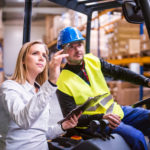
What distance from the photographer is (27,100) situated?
1438mm

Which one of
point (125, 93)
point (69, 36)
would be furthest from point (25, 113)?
point (125, 93)

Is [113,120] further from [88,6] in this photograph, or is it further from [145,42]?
[145,42]

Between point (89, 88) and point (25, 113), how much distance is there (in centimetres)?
102

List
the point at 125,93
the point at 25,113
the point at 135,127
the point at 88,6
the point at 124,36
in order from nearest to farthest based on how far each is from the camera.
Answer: the point at 25,113 < the point at 135,127 < the point at 88,6 < the point at 125,93 < the point at 124,36

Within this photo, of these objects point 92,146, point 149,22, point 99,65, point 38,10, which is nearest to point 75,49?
point 99,65

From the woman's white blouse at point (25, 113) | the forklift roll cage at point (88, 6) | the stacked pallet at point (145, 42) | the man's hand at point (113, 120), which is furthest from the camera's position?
the stacked pallet at point (145, 42)

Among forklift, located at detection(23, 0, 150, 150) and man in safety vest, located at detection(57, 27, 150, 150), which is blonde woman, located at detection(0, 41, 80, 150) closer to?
forklift, located at detection(23, 0, 150, 150)

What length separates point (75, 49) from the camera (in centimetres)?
218

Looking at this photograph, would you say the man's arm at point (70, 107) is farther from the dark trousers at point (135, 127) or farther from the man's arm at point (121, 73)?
the man's arm at point (121, 73)

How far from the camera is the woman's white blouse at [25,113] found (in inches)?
47.9

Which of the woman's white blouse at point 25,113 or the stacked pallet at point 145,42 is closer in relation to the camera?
the woman's white blouse at point 25,113

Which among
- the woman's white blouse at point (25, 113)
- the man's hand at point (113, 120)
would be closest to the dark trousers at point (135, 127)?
the man's hand at point (113, 120)

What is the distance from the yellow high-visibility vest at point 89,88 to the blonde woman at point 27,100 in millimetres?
467

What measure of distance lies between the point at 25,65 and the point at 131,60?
381 cm
